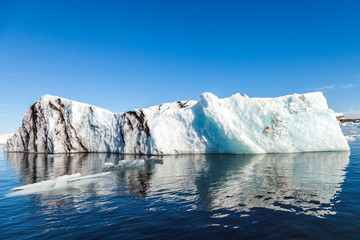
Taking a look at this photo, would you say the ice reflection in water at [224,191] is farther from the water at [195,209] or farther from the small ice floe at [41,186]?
the small ice floe at [41,186]

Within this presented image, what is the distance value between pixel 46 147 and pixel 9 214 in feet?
116

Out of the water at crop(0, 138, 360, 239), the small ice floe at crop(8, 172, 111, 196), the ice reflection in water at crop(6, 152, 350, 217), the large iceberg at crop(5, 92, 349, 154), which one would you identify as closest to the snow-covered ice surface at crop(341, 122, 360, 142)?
the large iceberg at crop(5, 92, 349, 154)

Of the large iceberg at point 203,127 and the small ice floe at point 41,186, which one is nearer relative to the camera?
the small ice floe at point 41,186

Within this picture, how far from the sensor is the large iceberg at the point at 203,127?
21.8 m

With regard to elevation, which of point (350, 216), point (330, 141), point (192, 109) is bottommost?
point (350, 216)

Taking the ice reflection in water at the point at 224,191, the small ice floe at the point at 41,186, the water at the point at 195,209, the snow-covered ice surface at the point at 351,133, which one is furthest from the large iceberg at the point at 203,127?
the small ice floe at the point at 41,186

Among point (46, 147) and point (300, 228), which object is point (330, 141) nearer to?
point (300, 228)

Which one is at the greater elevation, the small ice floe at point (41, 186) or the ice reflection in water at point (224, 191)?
the small ice floe at point (41, 186)

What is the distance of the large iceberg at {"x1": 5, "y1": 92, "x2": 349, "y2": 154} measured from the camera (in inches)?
859

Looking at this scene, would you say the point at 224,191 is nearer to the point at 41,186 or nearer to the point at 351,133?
the point at 41,186

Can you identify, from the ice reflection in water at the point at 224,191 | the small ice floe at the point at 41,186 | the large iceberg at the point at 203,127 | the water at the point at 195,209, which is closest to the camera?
the water at the point at 195,209

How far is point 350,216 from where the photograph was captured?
5.89 metres

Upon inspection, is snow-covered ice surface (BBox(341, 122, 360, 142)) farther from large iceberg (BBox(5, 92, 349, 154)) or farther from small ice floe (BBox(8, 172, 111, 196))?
small ice floe (BBox(8, 172, 111, 196))

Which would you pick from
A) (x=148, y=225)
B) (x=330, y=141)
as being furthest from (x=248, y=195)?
(x=330, y=141)
